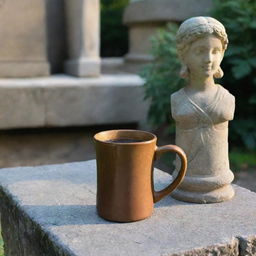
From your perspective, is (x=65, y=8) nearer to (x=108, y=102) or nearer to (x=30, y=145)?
(x=108, y=102)

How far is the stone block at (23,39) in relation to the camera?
4.12 metres

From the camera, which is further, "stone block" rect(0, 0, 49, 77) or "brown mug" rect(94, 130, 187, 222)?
"stone block" rect(0, 0, 49, 77)

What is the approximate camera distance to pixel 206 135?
1.46 meters

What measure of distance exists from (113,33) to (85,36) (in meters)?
3.06

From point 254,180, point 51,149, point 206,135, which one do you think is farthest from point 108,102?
point 206,135

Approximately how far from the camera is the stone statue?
1429mm

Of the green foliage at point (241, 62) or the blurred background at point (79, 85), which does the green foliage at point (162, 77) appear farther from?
the green foliage at point (241, 62)

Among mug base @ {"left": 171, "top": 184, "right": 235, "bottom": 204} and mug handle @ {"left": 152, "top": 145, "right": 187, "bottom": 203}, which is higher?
mug handle @ {"left": 152, "top": 145, "right": 187, "bottom": 203}

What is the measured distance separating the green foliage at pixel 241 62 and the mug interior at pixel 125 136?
2394mm

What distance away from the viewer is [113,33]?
7164 millimetres

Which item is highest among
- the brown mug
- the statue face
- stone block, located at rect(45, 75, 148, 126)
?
the statue face

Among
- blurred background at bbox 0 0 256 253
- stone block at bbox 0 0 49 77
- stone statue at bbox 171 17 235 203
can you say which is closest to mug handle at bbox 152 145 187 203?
stone statue at bbox 171 17 235 203

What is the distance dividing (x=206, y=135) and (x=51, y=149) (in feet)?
9.42

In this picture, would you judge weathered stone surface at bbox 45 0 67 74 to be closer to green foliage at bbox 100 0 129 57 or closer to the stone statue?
green foliage at bbox 100 0 129 57
